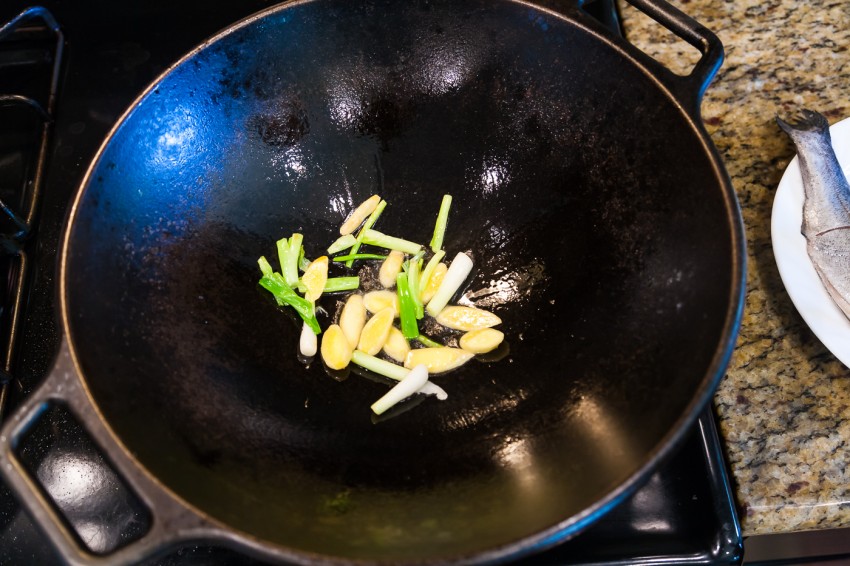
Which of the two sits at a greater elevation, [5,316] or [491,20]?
[491,20]

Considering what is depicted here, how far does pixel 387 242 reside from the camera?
1.13 meters

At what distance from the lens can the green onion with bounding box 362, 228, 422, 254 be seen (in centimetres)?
113

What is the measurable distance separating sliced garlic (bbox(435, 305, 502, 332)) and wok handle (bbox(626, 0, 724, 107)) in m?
0.40

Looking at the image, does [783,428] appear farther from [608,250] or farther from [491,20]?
[491,20]

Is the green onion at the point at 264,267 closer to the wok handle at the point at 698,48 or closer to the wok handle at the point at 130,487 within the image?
the wok handle at the point at 130,487

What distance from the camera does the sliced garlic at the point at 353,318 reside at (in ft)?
3.43

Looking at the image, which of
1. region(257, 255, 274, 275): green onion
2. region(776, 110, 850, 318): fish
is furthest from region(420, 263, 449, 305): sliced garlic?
region(776, 110, 850, 318): fish

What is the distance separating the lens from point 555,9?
99cm

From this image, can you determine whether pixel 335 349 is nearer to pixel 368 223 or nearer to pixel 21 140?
pixel 368 223

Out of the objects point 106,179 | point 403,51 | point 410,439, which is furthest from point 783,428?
point 106,179

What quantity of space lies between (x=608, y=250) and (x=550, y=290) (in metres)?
0.11

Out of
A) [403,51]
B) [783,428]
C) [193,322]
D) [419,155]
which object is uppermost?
[403,51]

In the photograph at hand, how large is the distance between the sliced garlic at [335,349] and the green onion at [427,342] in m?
0.11

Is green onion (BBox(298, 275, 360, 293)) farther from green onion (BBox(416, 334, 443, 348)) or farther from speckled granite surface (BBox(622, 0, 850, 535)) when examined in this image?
speckled granite surface (BBox(622, 0, 850, 535))
